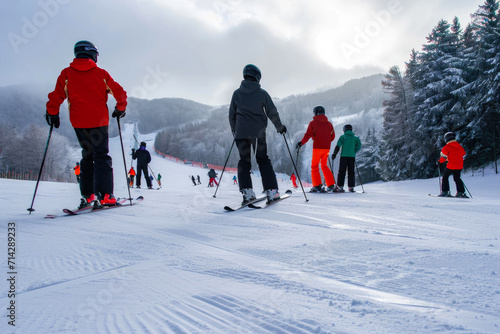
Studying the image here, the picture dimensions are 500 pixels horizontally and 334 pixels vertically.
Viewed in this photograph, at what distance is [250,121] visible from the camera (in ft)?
14.5

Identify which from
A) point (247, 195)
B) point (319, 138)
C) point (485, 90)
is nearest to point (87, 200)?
point (247, 195)

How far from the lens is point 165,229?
240 centimetres

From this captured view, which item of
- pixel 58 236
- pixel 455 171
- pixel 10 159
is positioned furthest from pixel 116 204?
pixel 10 159

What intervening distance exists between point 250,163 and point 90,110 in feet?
7.61

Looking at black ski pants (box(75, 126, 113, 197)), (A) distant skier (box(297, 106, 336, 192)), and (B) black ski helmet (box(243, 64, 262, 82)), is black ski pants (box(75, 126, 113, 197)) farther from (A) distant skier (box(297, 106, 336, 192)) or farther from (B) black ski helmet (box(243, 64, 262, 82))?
(A) distant skier (box(297, 106, 336, 192))

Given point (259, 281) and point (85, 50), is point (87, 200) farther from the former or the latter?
point (259, 281)

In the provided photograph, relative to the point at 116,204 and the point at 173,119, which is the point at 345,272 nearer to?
the point at 116,204

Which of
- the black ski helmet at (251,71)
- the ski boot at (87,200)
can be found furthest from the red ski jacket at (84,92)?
the black ski helmet at (251,71)

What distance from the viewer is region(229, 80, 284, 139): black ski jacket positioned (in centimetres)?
439

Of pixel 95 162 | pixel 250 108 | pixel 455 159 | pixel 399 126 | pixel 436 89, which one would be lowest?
pixel 95 162

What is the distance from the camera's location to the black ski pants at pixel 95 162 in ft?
12.9

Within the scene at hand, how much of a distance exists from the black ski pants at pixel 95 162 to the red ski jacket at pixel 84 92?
125 millimetres

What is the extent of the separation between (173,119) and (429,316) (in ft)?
652

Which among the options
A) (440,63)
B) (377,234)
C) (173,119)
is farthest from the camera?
(173,119)
